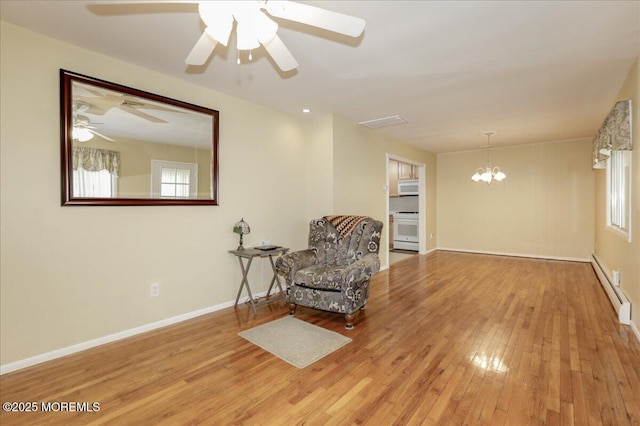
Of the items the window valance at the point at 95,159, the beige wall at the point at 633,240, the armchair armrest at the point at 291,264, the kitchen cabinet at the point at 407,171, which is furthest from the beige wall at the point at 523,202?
the window valance at the point at 95,159

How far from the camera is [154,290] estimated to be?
9.39 ft

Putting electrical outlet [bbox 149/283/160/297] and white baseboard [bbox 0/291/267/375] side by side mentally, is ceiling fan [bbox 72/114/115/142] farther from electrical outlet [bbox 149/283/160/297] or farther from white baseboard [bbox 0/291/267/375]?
white baseboard [bbox 0/291/267/375]

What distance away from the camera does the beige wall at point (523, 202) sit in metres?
5.84

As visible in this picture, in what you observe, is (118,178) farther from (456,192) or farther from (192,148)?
(456,192)

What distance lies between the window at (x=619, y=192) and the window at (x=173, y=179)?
436 cm

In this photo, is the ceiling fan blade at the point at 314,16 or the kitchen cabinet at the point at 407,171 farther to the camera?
the kitchen cabinet at the point at 407,171

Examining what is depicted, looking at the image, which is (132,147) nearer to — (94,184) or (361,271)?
(94,184)

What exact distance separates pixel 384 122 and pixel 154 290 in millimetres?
3716

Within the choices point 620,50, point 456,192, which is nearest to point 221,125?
point 620,50

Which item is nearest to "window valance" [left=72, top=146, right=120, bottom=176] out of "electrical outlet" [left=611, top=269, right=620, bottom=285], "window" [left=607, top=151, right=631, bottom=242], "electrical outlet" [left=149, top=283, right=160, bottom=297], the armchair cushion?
"electrical outlet" [left=149, top=283, right=160, bottom=297]

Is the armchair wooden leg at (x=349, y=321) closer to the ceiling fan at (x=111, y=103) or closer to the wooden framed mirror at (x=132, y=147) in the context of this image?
the wooden framed mirror at (x=132, y=147)

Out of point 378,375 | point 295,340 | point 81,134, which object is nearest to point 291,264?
point 295,340

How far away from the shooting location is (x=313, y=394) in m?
1.87

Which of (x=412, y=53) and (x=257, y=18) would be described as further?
(x=412, y=53)
